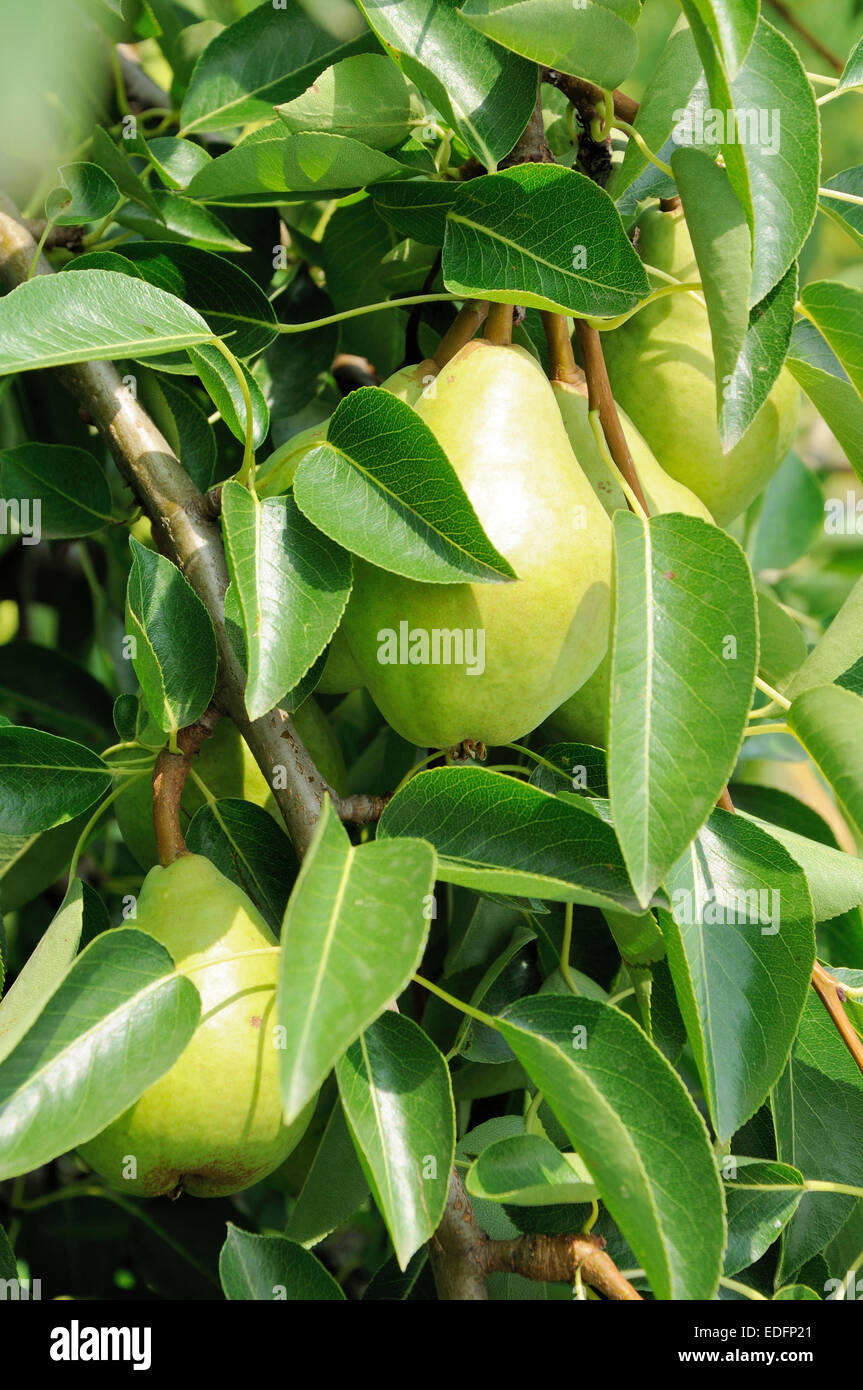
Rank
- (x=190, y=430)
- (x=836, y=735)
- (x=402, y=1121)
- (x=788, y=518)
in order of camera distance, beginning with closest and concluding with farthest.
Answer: (x=402, y=1121), (x=836, y=735), (x=190, y=430), (x=788, y=518)

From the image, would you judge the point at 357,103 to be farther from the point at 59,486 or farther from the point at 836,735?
the point at 836,735

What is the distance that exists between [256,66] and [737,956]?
30.4 inches

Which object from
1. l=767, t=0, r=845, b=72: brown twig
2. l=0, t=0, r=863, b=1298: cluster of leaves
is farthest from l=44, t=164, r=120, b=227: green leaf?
l=767, t=0, r=845, b=72: brown twig

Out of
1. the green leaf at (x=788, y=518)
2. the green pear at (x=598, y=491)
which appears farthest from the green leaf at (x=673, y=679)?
the green leaf at (x=788, y=518)

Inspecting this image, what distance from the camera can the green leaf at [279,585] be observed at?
652 mm

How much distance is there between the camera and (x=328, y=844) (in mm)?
623

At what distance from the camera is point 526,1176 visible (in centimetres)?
69

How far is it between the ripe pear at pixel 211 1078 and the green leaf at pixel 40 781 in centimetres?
9

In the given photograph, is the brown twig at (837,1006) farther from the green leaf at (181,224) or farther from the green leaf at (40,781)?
the green leaf at (181,224)

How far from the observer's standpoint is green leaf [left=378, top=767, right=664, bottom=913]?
0.65 m

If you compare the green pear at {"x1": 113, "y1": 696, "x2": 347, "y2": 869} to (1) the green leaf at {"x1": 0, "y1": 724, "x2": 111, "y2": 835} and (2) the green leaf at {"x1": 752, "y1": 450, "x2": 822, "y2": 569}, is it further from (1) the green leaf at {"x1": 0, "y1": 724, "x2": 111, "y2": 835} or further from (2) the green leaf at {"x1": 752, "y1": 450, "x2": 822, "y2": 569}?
(2) the green leaf at {"x1": 752, "y1": 450, "x2": 822, "y2": 569}

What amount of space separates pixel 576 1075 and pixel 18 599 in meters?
1.10

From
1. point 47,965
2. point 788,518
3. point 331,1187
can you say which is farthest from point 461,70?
point 788,518
